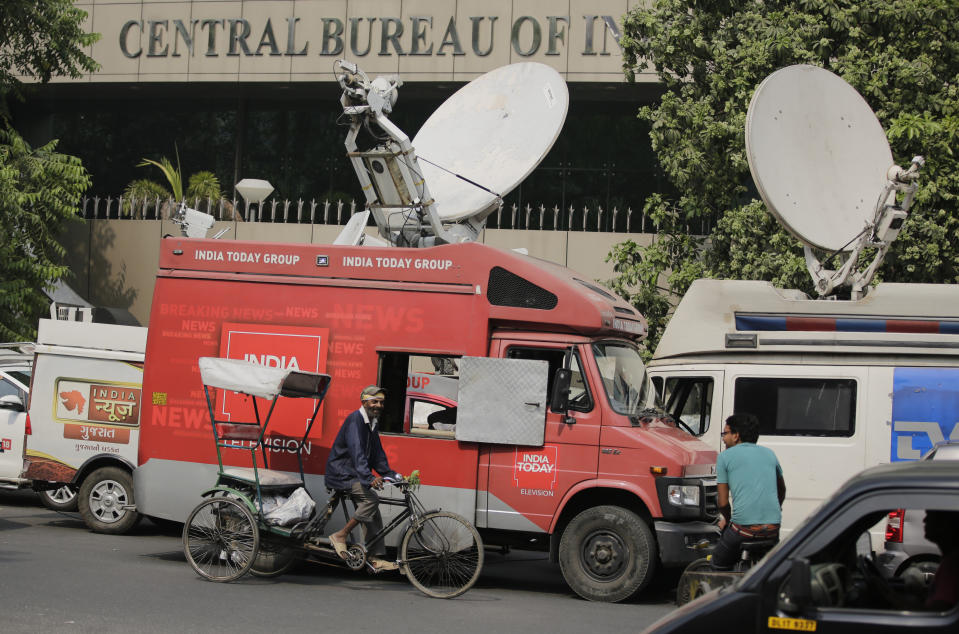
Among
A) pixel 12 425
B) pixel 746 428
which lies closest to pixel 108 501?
pixel 12 425

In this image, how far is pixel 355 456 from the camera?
9484mm

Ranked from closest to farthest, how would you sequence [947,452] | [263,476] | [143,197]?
[947,452] < [263,476] < [143,197]

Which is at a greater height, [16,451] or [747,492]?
[747,492]

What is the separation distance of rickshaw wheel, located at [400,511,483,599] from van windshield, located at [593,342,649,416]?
185 centimetres

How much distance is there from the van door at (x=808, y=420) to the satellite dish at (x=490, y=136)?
3.78m

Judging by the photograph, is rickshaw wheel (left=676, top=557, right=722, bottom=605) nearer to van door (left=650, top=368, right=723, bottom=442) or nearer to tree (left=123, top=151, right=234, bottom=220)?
van door (left=650, top=368, right=723, bottom=442)

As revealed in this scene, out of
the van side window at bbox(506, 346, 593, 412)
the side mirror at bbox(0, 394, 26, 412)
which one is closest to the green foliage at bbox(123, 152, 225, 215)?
the side mirror at bbox(0, 394, 26, 412)

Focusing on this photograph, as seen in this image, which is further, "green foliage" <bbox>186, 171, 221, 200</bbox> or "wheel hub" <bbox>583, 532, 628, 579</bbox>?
"green foliage" <bbox>186, 171, 221, 200</bbox>

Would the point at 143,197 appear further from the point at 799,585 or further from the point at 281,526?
the point at 799,585

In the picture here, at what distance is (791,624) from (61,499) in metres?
12.3

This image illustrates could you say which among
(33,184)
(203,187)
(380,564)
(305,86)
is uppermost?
(305,86)

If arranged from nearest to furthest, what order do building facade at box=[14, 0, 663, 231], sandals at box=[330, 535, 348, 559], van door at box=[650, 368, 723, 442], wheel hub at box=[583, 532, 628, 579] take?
1. sandals at box=[330, 535, 348, 559]
2. wheel hub at box=[583, 532, 628, 579]
3. van door at box=[650, 368, 723, 442]
4. building facade at box=[14, 0, 663, 231]

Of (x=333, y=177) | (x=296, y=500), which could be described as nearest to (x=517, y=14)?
(x=333, y=177)

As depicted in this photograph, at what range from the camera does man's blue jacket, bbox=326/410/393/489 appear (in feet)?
31.2
